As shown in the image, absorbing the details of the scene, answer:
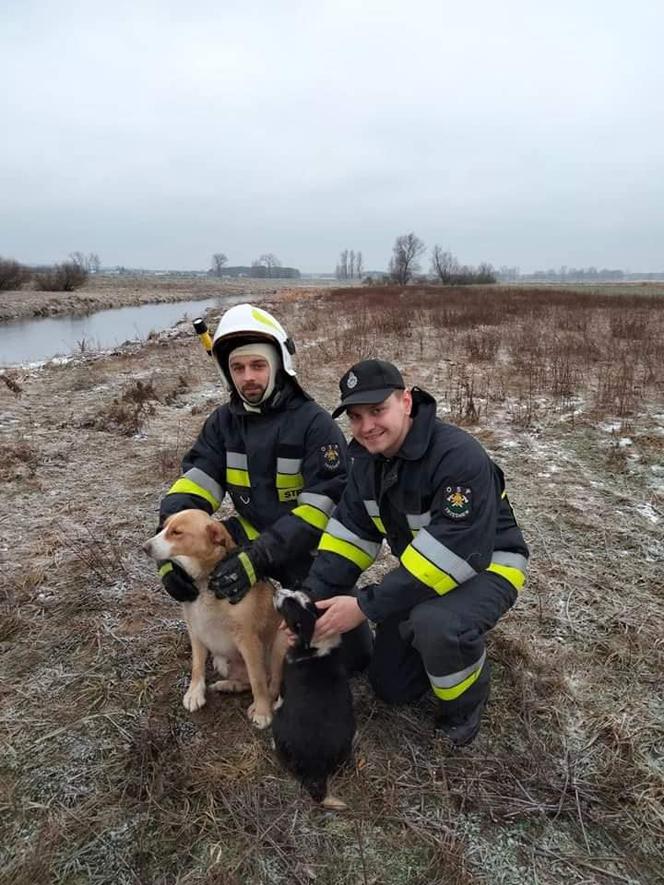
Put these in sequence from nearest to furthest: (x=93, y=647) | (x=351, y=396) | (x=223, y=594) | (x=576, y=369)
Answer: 1. (x=351, y=396)
2. (x=223, y=594)
3. (x=93, y=647)
4. (x=576, y=369)

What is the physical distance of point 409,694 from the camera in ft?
9.73

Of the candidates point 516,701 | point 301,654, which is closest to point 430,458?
point 301,654

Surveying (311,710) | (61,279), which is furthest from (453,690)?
(61,279)

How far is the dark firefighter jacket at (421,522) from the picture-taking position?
242cm

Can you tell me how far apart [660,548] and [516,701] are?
253cm

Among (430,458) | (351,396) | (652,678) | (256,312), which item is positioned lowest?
(652,678)

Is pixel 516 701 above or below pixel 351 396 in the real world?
below

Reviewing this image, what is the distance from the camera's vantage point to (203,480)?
3373 millimetres

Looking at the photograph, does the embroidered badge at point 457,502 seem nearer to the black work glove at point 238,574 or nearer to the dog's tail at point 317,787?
the black work glove at point 238,574

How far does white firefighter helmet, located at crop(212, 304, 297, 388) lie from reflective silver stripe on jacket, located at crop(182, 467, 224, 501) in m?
0.73

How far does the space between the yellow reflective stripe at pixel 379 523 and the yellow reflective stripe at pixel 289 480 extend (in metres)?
0.66

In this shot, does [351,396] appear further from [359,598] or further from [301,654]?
[301,654]

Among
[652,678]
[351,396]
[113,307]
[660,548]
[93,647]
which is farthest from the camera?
[113,307]

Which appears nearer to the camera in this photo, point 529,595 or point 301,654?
point 301,654
